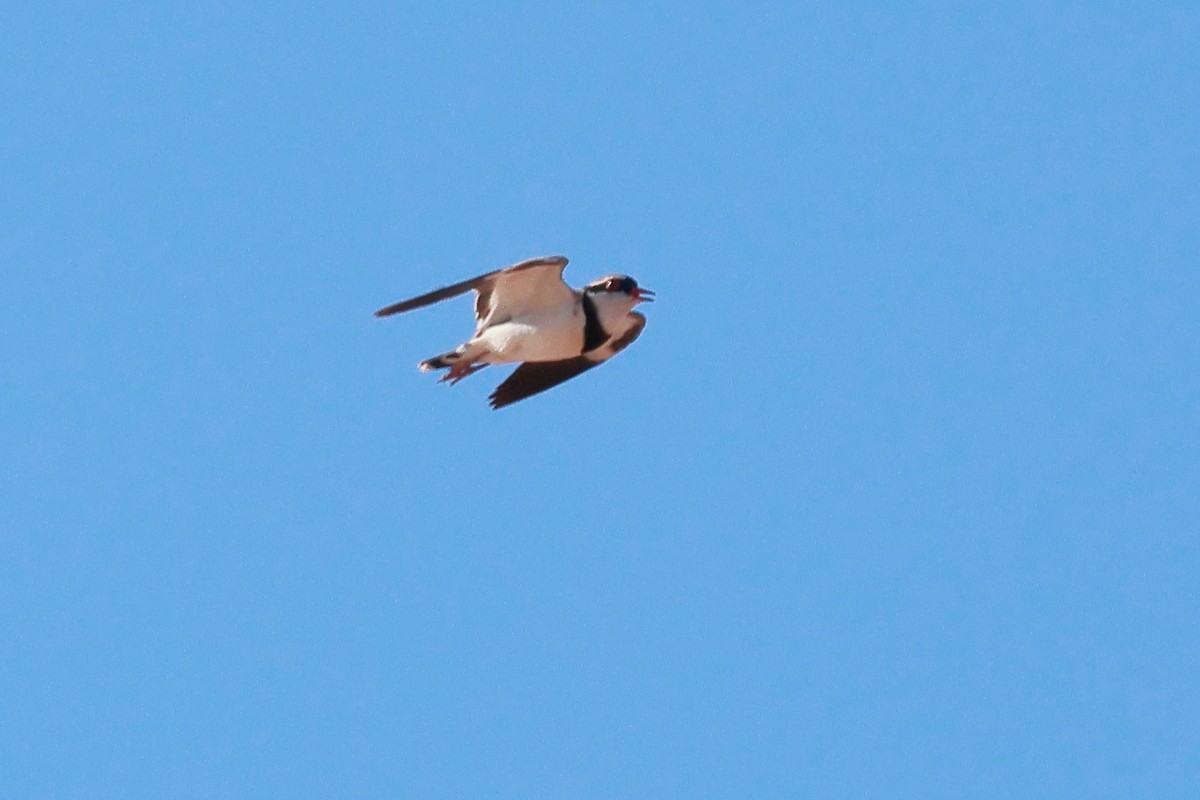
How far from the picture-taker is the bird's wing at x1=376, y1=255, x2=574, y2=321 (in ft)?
71.7

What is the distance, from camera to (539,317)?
22.8 m

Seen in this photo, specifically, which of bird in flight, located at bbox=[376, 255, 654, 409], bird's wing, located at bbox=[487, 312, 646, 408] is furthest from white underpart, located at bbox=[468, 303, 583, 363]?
bird's wing, located at bbox=[487, 312, 646, 408]

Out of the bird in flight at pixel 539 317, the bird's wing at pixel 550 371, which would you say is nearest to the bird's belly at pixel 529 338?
the bird in flight at pixel 539 317

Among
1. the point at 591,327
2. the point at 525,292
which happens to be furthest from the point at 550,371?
the point at 525,292

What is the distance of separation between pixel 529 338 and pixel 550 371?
158 centimetres

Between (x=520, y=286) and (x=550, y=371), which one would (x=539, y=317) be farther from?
(x=550, y=371)

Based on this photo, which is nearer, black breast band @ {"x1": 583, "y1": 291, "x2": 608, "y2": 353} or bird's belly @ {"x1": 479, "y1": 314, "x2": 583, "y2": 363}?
bird's belly @ {"x1": 479, "y1": 314, "x2": 583, "y2": 363}

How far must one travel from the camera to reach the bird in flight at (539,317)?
73.9 feet

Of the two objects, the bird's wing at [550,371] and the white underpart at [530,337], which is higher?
the bird's wing at [550,371]

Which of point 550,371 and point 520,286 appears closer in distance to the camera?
point 520,286

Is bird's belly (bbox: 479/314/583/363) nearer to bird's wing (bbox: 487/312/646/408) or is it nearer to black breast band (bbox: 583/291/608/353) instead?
black breast band (bbox: 583/291/608/353)

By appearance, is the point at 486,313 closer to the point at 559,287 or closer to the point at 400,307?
the point at 559,287

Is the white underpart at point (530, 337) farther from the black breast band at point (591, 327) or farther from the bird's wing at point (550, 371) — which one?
the bird's wing at point (550, 371)

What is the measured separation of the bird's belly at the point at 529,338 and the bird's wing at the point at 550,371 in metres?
0.94
